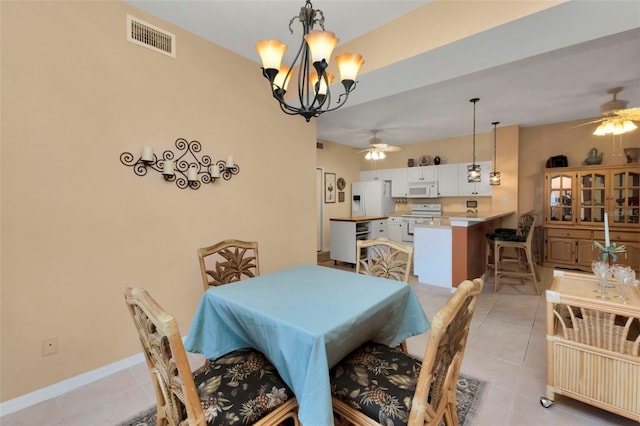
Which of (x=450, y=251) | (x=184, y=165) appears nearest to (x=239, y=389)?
(x=184, y=165)

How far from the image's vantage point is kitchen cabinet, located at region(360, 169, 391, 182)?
6.92 meters

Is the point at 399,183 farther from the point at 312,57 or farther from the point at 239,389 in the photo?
the point at 239,389

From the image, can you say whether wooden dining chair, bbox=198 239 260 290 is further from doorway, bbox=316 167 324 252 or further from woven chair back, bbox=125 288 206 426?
doorway, bbox=316 167 324 252

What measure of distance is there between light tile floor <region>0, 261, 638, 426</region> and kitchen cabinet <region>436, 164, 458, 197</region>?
3600 millimetres

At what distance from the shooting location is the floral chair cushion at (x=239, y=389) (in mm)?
1046

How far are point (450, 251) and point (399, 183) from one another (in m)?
3.11

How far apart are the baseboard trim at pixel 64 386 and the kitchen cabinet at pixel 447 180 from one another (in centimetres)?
588

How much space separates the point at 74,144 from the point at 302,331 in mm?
1968

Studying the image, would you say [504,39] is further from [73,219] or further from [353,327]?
[73,219]

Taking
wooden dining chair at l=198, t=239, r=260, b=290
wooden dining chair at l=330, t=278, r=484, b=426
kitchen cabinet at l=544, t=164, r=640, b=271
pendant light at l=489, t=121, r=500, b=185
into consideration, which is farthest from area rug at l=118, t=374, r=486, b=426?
pendant light at l=489, t=121, r=500, b=185

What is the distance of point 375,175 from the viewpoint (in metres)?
7.20

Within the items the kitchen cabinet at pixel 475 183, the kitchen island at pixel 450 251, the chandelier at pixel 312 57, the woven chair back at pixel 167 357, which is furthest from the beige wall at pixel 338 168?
the woven chair back at pixel 167 357

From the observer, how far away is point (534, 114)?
4527 millimetres

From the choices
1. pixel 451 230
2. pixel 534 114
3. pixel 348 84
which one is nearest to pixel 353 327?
pixel 348 84
